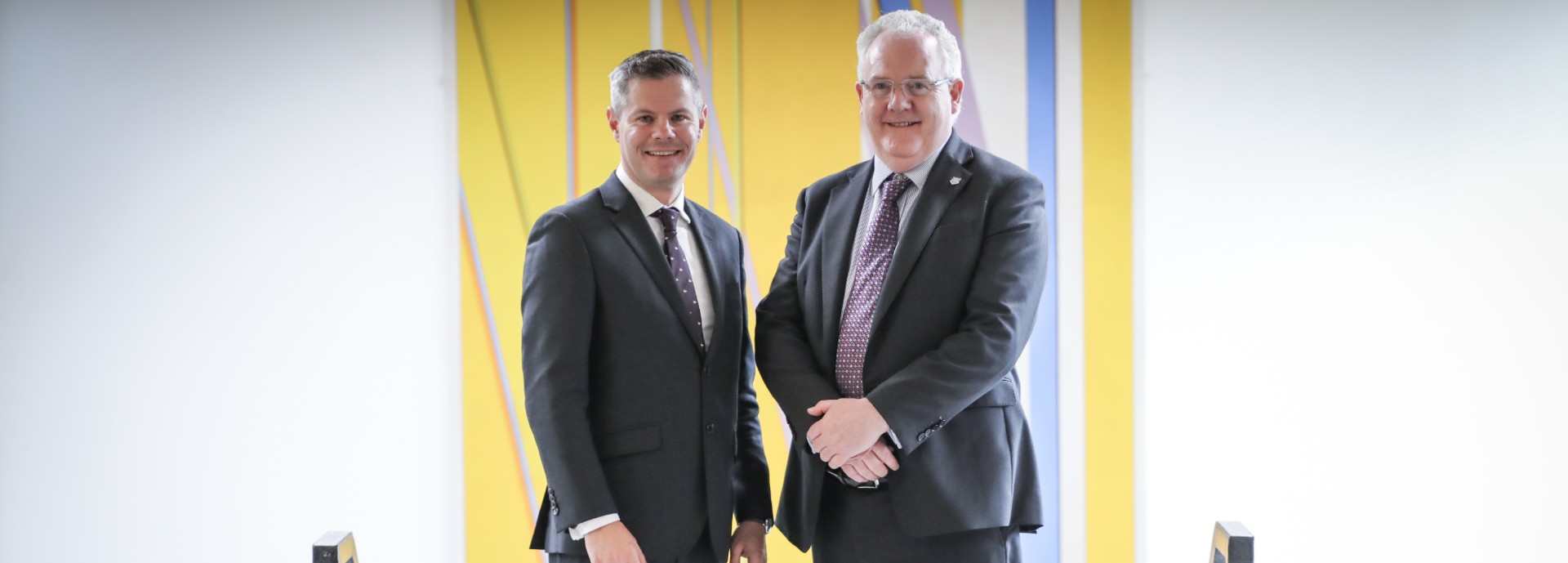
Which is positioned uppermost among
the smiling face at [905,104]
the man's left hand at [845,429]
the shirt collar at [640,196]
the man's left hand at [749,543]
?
the smiling face at [905,104]

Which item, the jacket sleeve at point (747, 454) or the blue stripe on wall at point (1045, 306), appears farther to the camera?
the blue stripe on wall at point (1045, 306)

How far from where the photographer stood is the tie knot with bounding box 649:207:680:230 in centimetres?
206

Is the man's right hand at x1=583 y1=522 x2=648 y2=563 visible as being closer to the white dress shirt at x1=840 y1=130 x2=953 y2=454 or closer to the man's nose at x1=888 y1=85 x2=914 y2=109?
the white dress shirt at x1=840 y1=130 x2=953 y2=454

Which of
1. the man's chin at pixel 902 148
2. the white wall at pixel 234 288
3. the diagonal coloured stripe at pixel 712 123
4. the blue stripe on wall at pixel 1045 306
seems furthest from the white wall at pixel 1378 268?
the white wall at pixel 234 288

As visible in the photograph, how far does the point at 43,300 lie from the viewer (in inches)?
129

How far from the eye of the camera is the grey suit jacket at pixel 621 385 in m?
1.86

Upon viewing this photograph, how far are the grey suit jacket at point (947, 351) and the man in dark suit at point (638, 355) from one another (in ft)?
0.49

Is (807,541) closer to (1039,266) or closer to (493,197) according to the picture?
(1039,266)

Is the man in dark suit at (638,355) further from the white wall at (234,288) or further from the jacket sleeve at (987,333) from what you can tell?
Result: the white wall at (234,288)

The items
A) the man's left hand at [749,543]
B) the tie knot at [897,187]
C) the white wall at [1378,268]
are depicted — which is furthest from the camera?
the white wall at [1378,268]

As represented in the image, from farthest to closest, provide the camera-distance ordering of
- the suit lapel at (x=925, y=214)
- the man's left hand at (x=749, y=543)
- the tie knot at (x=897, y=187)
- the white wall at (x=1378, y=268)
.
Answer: the white wall at (x=1378, y=268) < the man's left hand at (x=749, y=543) < the tie knot at (x=897, y=187) < the suit lapel at (x=925, y=214)

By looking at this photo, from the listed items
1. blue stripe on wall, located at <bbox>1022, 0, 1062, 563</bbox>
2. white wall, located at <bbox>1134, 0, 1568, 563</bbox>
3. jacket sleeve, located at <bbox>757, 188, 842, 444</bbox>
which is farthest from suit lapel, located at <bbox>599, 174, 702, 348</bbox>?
A: white wall, located at <bbox>1134, 0, 1568, 563</bbox>

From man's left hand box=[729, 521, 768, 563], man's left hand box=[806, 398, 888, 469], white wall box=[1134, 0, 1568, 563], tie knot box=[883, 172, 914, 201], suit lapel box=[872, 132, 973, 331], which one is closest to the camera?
man's left hand box=[806, 398, 888, 469]

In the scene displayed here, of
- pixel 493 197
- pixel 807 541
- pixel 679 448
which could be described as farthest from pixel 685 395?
pixel 493 197
